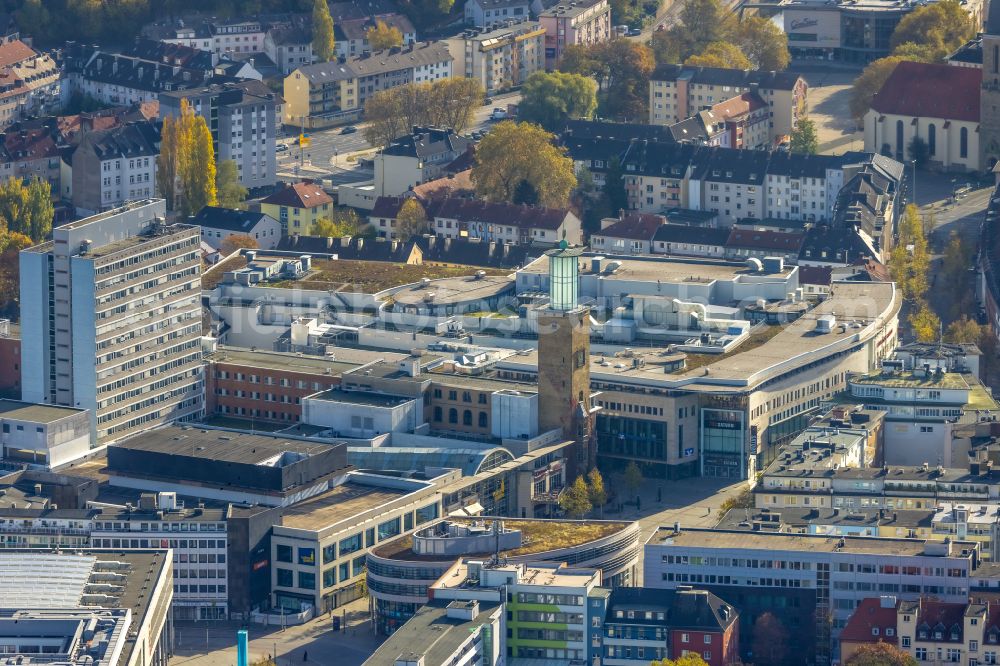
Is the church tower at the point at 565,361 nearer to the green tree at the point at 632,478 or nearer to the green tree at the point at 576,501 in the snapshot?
the green tree at the point at 632,478

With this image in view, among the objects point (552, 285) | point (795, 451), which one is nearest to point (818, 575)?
point (795, 451)

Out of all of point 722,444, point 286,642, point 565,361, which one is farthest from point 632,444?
point 286,642

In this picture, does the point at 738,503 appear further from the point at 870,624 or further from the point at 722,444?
the point at 870,624

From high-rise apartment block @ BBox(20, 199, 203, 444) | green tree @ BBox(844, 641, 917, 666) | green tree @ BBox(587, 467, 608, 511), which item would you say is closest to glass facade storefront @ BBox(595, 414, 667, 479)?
green tree @ BBox(587, 467, 608, 511)

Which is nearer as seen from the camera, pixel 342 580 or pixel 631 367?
pixel 342 580

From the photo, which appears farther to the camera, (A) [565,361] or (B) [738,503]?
(A) [565,361]

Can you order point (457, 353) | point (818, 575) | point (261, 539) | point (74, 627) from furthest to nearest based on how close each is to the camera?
point (457, 353), point (261, 539), point (818, 575), point (74, 627)

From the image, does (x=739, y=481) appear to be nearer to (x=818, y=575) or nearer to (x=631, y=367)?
(x=631, y=367)
